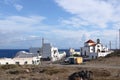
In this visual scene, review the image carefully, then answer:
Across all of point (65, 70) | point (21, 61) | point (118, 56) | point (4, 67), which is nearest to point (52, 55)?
point (21, 61)

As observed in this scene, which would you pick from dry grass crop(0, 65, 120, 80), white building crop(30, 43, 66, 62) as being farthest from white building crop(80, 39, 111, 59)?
dry grass crop(0, 65, 120, 80)

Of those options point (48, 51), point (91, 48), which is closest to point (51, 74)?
point (48, 51)

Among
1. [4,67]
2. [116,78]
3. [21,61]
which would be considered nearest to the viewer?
[116,78]

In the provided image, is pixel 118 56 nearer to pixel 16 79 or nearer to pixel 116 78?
pixel 116 78

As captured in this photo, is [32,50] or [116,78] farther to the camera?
[32,50]

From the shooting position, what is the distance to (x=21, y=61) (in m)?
81.9

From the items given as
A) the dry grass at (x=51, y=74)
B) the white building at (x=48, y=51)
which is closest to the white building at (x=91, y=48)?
the white building at (x=48, y=51)

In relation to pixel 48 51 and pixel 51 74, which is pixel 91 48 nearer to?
pixel 48 51

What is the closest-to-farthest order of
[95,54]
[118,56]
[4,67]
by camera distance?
[4,67] → [118,56] → [95,54]

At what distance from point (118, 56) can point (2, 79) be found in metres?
40.3

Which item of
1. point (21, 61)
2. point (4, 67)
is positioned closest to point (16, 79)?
point (4, 67)

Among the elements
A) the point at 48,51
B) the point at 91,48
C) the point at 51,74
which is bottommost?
the point at 51,74

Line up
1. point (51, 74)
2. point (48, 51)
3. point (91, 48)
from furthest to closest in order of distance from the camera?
1. point (91, 48)
2. point (48, 51)
3. point (51, 74)

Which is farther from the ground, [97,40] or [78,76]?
[97,40]
